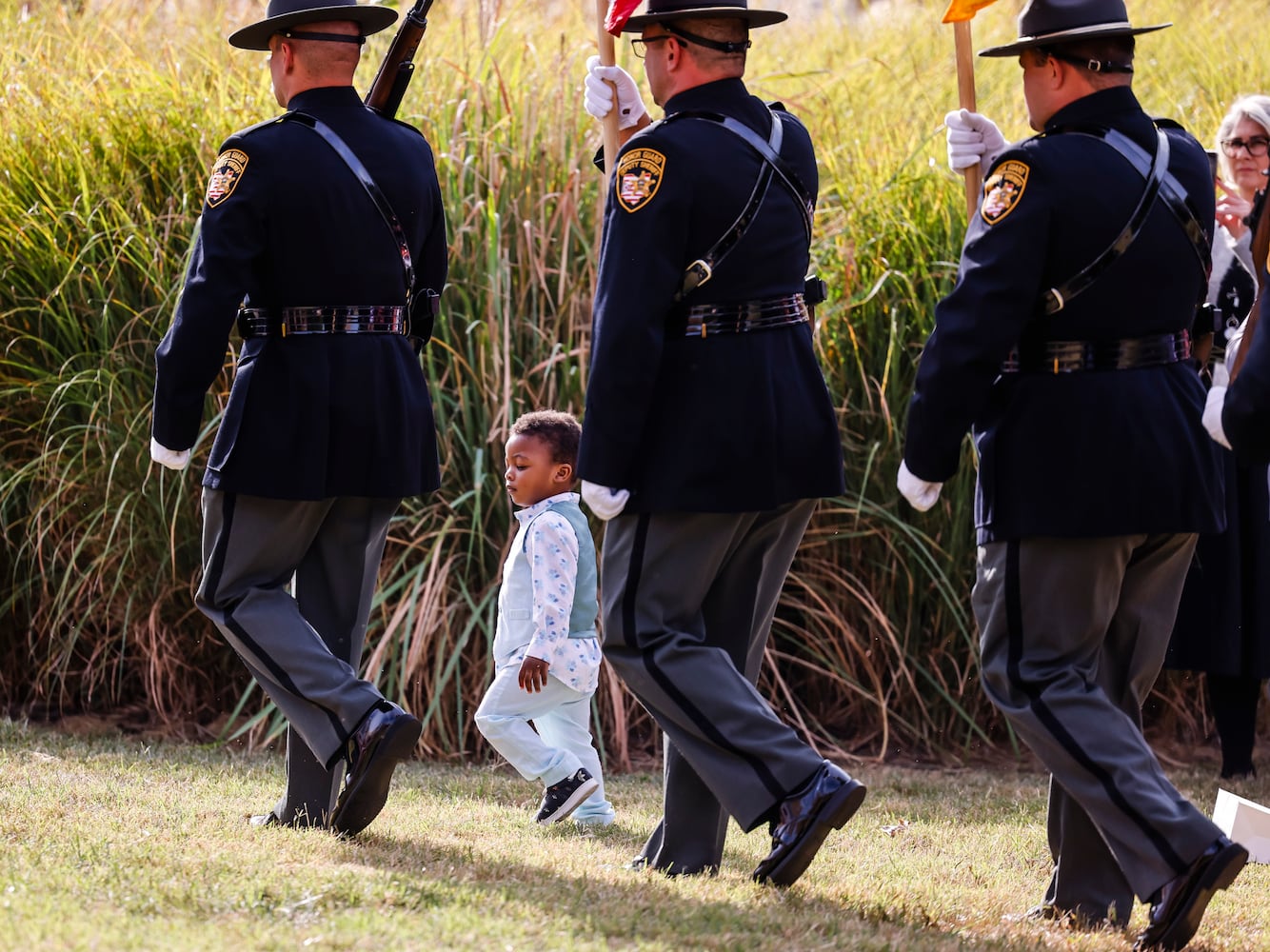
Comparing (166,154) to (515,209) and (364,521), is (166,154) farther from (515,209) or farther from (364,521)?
(364,521)

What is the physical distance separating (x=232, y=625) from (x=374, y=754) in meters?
0.47

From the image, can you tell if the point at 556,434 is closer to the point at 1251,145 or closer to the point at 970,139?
the point at 970,139

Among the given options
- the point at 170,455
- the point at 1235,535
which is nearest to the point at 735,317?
the point at 170,455

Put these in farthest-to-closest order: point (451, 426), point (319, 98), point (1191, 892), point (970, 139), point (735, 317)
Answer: point (451, 426) < point (319, 98) < point (970, 139) < point (735, 317) < point (1191, 892)

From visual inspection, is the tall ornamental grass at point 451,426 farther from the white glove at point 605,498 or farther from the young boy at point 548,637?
the white glove at point 605,498

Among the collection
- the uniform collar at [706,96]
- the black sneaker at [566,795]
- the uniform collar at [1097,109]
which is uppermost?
the uniform collar at [706,96]

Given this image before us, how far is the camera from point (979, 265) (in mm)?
3475

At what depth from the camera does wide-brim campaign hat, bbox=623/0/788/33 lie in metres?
3.80

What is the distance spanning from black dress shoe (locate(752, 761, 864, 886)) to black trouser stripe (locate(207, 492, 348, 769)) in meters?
1.05

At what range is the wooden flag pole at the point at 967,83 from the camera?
159 inches

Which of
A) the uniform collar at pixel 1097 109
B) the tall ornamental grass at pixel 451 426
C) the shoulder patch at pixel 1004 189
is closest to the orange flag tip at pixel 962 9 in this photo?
the uniform collar at pixel 1097 109

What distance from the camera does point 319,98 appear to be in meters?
4.19

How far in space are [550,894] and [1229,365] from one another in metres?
1.82

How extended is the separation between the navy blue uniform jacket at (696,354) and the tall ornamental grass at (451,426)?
2108mm
